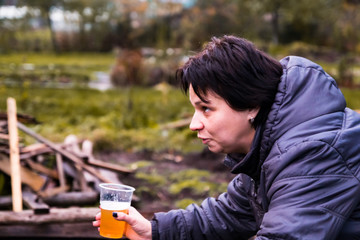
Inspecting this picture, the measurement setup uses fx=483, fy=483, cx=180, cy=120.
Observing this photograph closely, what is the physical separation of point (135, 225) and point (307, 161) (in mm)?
797

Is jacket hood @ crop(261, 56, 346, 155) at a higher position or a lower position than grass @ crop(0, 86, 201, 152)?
higher

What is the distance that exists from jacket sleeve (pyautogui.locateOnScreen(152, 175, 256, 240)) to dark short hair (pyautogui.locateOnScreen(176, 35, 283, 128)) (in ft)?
1.77

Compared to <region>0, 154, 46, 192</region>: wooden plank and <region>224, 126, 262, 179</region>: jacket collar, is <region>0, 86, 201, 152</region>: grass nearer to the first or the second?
<region>0, 154, 46, 192</region>: wooden plank

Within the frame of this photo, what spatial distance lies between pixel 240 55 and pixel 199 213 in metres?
0.86

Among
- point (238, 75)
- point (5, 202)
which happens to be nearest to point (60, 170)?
point (5, 202)

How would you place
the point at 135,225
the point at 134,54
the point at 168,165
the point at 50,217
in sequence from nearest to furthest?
the point at 135,225
the point at 50,217
the point at 168,165
the point at 134,54

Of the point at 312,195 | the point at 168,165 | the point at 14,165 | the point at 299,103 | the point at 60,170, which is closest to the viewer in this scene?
the point at 312,195

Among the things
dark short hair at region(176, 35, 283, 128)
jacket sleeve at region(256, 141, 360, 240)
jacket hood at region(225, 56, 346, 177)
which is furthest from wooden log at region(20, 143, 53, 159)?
jacket sleeve at region(256, 141, 360, 240)

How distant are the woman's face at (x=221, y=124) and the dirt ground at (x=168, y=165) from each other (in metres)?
2.74

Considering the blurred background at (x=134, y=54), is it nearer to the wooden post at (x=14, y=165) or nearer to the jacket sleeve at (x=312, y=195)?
the jacket sleeve at (x=312, y=195)

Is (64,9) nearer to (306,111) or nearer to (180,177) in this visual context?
(180,177)

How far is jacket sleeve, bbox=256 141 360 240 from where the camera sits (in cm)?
154

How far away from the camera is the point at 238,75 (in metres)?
1.79

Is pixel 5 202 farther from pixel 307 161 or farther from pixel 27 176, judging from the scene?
pixel 307 161
